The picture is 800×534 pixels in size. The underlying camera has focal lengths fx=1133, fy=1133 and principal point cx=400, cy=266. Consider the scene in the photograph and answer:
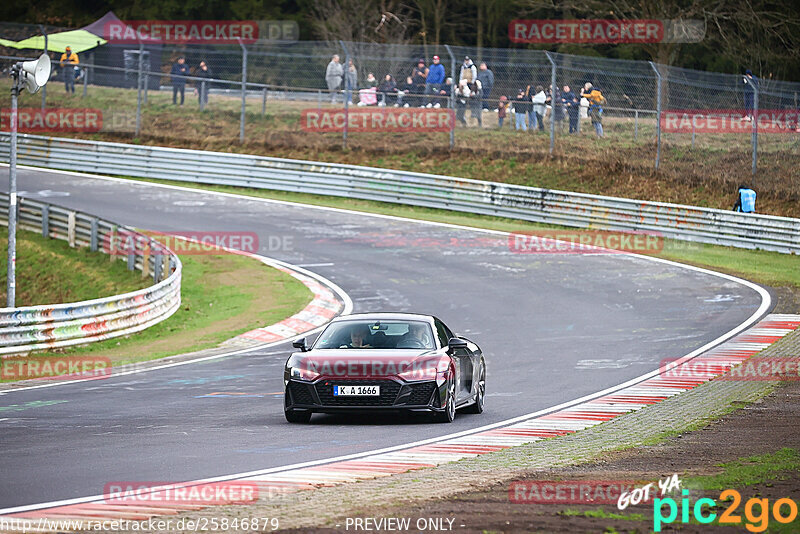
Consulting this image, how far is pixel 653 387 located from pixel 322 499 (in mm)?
8409

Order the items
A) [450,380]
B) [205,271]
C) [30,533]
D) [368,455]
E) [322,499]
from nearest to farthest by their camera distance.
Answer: [30,533] → [322,499] → [368,455] → [450,380] → [205,271]

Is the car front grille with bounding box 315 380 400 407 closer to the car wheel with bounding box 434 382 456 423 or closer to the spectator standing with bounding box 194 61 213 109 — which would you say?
the car wheel with bounding box 434 382 456 423

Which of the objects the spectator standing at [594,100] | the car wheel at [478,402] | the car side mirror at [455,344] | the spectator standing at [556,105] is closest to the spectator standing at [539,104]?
the spectator standing at [556,105]

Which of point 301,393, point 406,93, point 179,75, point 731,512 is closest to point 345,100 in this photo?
point 406,93

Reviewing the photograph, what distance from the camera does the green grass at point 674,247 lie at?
26.6m

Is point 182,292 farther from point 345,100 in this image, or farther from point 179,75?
point 179,75

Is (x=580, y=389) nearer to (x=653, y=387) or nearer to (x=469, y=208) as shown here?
(x=653, y=387)

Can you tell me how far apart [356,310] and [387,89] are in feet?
54.3

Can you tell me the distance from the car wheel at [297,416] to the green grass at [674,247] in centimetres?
1543

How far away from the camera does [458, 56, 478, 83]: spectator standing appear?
117 ft

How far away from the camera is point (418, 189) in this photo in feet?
115

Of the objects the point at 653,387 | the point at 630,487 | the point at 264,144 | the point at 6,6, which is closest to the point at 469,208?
the point at 264,144

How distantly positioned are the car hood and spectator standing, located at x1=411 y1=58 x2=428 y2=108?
2458cm

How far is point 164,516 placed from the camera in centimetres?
738
